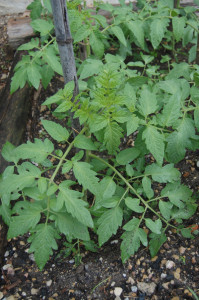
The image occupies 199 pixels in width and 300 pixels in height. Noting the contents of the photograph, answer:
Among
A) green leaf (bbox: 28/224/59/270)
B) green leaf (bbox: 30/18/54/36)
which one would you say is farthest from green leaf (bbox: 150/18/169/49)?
green leaf (bbox: 28/224/59/270)

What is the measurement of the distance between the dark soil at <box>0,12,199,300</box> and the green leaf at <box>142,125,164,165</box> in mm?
700

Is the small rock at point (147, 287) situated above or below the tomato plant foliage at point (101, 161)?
below

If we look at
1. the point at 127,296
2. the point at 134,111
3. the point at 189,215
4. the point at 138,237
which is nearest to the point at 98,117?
the point at 134,111

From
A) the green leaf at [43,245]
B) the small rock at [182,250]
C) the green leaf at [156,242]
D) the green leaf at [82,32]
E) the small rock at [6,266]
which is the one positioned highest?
the green leaf at [82,32]

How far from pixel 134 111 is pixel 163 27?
3.07 ft

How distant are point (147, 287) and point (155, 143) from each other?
0.86 metres

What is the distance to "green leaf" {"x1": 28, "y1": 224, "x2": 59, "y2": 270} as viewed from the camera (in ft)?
5.21

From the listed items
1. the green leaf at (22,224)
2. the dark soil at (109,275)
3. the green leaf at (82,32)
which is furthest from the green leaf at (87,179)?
the green leaf at (82,32)

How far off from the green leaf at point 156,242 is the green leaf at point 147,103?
73 cm

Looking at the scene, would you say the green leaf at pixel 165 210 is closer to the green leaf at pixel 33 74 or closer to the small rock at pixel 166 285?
the small rock at pixel 166 285

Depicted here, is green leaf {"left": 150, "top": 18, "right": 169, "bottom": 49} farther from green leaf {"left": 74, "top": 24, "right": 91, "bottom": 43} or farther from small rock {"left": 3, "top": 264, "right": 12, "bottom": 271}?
small rock {"left": 3, "top": 264, "right": 12, "bottom": 271}

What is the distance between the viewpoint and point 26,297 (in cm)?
192

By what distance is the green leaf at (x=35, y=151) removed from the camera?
1647 millimetres

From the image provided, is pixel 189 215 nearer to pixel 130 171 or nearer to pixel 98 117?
pixel 130 171
